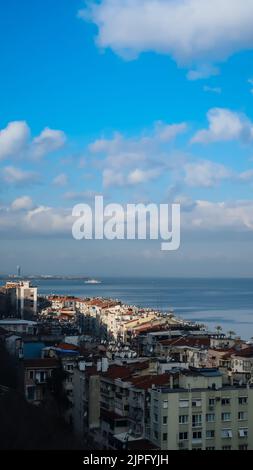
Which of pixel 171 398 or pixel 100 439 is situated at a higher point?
pixel 171 398

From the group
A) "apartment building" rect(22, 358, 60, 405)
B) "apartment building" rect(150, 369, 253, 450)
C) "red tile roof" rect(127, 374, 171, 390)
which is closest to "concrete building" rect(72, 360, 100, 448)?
"red tile roof" rect(127, 374, 171, 390)

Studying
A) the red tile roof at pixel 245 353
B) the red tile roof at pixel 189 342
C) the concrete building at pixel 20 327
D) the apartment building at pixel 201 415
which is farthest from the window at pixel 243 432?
the concrete building at pixel 20 327

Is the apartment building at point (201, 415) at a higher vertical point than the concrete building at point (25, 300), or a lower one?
lower

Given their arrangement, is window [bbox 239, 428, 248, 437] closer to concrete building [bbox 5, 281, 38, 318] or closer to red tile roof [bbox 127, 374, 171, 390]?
red tile roof [bbox 127, 374, 171, 390]

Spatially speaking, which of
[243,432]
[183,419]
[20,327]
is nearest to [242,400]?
[243,432]

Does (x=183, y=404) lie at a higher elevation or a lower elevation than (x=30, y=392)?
higher

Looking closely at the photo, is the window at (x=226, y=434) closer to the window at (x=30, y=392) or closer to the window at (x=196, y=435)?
the window at (x=196, y=435)

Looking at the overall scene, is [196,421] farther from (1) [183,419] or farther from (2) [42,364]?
(2) [42,364]
